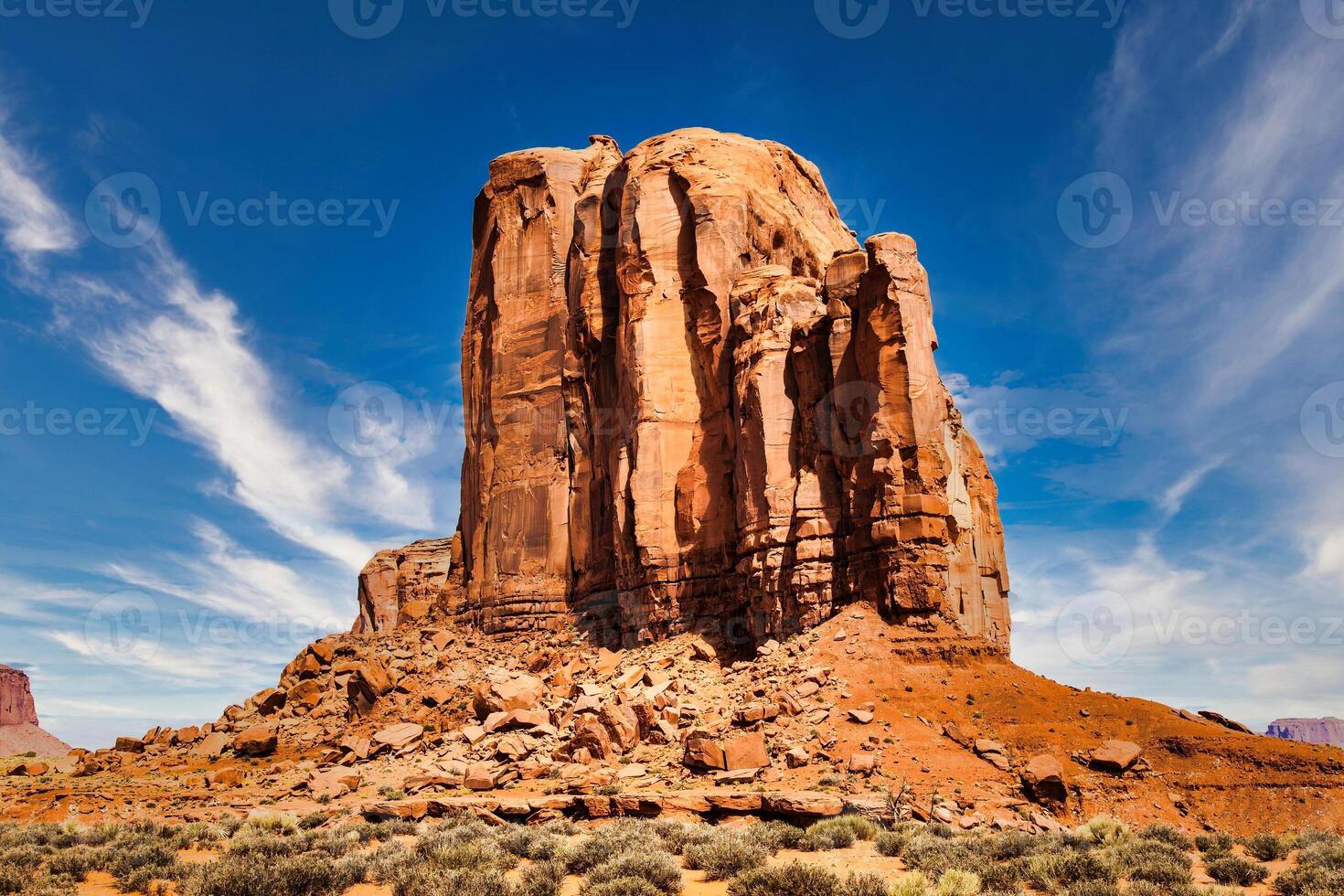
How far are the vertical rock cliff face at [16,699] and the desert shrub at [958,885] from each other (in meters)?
138

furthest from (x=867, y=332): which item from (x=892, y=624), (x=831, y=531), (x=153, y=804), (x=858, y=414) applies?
(x=153, y=804)

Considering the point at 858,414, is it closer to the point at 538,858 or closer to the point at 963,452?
the point at 963,452

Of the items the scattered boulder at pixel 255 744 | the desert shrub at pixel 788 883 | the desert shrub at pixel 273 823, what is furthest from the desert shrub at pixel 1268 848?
the scattered boulder at pixel 255 744

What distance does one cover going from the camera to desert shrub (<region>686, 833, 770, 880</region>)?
13.5 meters

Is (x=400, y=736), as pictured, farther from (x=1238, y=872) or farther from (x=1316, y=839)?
(x=1316, y=839)

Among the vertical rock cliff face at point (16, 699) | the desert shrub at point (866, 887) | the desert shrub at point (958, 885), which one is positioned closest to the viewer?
the desert shrub at point (866, 887)

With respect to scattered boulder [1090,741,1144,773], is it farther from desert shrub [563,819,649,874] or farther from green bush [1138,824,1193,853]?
desert shrub [563,819,649,874]

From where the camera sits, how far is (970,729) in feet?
80.1

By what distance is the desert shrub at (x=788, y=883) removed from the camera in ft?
37.8

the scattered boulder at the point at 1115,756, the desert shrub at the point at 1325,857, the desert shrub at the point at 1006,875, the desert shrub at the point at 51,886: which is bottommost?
the desert shrub at the point at 51,886

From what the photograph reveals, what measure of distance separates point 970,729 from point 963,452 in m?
19.8

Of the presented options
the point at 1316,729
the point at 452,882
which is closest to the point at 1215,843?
the point at 452,882

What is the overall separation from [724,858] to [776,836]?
2944 mm

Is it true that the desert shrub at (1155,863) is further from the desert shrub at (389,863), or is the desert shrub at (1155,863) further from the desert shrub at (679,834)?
the desert shrub at (389,863)
